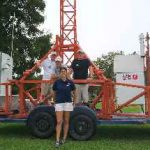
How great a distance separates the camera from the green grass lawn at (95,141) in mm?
10672

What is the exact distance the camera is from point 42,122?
39.0 feet

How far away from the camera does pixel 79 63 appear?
12.8m

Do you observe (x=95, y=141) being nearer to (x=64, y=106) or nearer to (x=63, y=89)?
(x=64, y=106)

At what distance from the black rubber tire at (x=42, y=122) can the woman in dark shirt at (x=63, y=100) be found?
2.00 ft

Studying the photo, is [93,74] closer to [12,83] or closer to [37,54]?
[12,83]

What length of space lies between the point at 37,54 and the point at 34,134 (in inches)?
925

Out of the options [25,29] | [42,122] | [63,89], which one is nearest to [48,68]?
[42,122]

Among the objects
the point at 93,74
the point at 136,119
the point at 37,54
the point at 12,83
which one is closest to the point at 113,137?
the point at 136,119

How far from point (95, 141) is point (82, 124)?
0.48 meters

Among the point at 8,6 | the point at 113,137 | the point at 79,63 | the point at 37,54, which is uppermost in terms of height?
the point at 8,6

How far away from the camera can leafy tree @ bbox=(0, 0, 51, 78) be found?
3525 cm

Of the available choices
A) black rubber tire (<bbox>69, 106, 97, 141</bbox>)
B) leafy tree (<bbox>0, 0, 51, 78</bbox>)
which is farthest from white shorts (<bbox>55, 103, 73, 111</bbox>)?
leafy tree (<bbox>0, 0, 51, 78</bbox>)

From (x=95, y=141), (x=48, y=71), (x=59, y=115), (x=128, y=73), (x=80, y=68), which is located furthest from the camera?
(x=128, y=73)

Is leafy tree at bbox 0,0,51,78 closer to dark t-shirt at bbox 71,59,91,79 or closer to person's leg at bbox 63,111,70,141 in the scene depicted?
dark t-shirt at bbox 71,59,91,79
